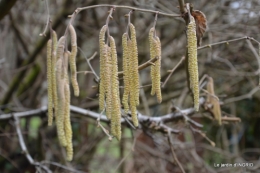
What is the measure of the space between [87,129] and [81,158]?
567 mm

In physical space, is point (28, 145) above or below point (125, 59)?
below

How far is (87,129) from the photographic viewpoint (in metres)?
4.12

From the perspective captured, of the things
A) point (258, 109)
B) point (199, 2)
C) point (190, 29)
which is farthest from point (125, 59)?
point (258, 109)

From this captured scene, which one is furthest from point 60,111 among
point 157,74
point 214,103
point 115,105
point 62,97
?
point 214,103

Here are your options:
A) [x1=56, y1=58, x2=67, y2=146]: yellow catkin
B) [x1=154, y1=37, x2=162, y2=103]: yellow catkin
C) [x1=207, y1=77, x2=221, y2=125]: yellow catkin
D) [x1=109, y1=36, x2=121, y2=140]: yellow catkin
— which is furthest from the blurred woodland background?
[x1=56, y1=58, x2=67, y2=146]: yellow catkin

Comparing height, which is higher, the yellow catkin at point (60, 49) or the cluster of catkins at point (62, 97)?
the yellow catkin at point (60, 49)

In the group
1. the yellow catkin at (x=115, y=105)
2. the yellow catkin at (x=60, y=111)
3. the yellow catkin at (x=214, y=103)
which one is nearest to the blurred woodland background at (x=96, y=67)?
the yellow catkin at (x=214, y=103)

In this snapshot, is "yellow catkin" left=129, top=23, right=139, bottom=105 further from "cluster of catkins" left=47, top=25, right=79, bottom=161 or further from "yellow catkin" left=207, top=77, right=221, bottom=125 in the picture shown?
"yellow catkin" left=207, top=77, right=221, bottom=125

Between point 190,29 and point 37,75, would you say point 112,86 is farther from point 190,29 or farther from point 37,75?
point 37,75

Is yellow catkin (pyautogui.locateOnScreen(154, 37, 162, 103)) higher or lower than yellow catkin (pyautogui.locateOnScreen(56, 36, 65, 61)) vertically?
lower

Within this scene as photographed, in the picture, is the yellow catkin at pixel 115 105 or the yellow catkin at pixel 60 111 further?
the yellow catkin at pixel 115 105

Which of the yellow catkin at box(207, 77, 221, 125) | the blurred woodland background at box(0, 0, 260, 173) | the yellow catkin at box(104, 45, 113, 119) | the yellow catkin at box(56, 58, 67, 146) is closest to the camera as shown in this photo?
the yellow catkin at box(56, 58, 67, 146)

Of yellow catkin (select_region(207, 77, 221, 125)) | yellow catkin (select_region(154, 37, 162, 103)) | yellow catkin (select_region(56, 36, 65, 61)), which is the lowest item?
yellow catkin (select_region(207, 77, 221, 125))

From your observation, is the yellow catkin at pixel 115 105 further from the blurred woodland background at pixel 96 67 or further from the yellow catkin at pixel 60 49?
the blurred woodland background at pixel 96 67
